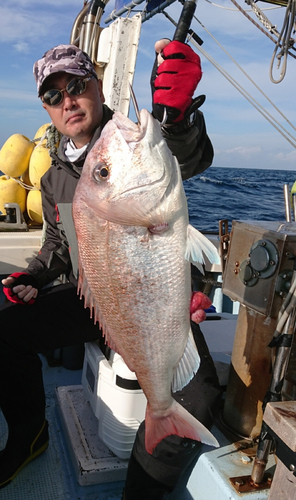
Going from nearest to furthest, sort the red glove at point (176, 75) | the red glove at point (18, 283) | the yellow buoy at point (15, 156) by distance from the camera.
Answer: the red glove at point (176, 75) → the red glove at point (18, 283) → the yellow buoy at point (15, 156)

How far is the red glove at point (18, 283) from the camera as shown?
7.61ft

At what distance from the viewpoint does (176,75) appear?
1.53 metres

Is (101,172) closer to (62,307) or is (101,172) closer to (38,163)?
(62,307)

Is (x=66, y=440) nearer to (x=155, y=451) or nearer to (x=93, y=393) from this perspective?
(x=93, y=393)

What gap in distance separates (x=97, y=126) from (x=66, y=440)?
2027 mm

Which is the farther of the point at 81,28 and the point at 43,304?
the point at 81,28

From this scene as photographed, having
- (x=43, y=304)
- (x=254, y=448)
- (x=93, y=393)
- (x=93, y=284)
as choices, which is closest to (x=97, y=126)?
(x=43, y=304)

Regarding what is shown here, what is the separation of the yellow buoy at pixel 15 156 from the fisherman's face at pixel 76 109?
8.62 ft

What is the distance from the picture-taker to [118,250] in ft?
4.45

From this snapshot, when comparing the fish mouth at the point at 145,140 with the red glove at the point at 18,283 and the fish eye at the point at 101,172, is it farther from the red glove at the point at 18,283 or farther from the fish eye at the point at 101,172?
the red glove at the point at 18,283

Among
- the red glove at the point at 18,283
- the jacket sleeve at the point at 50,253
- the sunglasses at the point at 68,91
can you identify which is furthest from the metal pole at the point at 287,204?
the red glove at the point at 18,283

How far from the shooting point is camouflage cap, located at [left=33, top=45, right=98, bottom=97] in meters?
2.09

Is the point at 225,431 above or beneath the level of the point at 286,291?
beneath

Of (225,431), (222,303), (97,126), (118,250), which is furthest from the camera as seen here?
(222,303)
